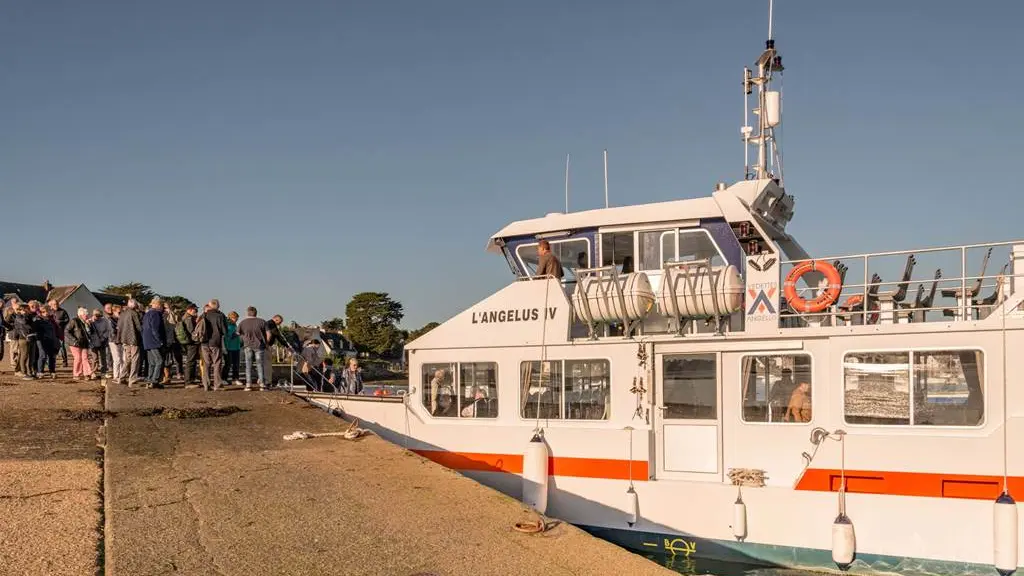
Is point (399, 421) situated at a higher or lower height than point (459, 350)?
lower

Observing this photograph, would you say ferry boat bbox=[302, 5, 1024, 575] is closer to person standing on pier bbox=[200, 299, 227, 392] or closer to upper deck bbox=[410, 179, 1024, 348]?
upper deck bbox=[410, 179, 1024, 348]

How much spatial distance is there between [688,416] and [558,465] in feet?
6.11

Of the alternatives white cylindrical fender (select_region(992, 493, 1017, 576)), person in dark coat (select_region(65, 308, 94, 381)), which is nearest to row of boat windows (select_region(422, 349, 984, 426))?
white cylindrical fender (select_region(992, 493, 1017, 576))

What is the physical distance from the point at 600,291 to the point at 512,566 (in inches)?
192

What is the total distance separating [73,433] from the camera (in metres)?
9.40

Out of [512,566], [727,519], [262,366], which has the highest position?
[262,366]

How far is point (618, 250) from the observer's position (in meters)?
10.8

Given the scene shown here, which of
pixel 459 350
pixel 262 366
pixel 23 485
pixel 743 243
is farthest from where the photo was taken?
pixel 262 366

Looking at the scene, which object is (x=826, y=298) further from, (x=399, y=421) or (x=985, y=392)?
(x=399, y=421)

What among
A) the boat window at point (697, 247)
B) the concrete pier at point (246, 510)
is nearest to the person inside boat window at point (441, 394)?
the concrete pier at point (246, 510)

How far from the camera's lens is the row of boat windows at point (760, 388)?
805 centimetres

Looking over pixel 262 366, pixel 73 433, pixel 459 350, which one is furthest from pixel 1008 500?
pixel 262 366

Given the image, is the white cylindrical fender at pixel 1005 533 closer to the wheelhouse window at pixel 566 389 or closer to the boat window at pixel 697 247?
the boat window at pixel 697 247

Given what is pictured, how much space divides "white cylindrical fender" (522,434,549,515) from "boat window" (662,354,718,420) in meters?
1.71
